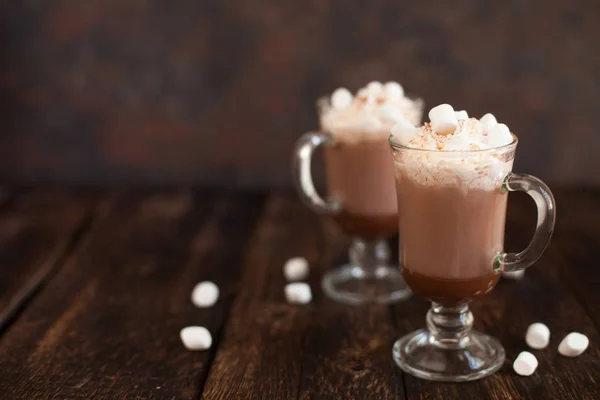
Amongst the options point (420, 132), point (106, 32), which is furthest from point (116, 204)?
point (420, 132)

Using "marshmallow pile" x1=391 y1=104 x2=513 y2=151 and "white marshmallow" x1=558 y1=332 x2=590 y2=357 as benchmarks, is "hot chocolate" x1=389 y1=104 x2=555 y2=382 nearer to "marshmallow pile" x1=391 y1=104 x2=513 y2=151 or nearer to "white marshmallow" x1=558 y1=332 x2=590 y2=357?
"marshmallow pile" x1=391 y1=104 x2=513 y2=151

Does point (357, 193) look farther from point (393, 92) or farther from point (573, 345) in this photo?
point (573, 345)

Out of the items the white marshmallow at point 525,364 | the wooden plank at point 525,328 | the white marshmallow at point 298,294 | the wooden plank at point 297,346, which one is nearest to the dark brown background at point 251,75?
the wooden plank at point 525,328

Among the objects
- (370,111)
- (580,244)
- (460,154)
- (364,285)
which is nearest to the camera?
(460,154)

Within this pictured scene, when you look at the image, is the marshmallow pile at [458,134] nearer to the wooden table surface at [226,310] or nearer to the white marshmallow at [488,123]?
the white marshmallow at [488,123]

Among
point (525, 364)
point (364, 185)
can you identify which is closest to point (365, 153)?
point (364, 185)

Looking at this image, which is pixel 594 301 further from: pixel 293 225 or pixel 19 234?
pixel 19 234
